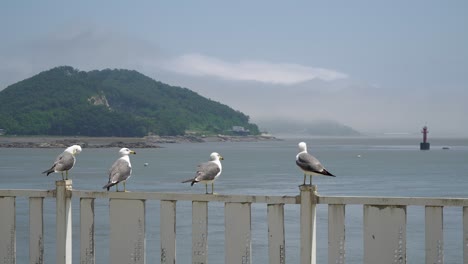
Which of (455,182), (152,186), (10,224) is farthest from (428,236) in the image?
(455,182)

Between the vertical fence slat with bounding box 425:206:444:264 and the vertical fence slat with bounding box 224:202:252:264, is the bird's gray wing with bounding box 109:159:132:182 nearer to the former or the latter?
the vertical fence slat with bounding box 224:202:252:264

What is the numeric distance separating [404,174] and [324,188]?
27.5 meters

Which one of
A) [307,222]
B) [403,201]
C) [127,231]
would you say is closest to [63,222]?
[127,231]

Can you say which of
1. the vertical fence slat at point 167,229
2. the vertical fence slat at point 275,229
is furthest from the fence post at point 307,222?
the vertical fence slat at point 167,229

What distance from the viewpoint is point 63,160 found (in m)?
11.8

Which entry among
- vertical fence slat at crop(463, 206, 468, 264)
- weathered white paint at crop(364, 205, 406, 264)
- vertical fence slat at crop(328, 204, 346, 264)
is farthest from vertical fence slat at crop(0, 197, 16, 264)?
vertical fence slat at crop(463, 206, 468, 264)

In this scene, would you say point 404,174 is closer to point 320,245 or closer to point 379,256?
point 320,245

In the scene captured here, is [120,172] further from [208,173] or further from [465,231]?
[465,231]

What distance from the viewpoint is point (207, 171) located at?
1107 centimetres

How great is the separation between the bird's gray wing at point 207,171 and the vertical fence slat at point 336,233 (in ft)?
7.67

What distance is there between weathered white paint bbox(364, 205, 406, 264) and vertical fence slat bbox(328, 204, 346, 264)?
0.27 metres

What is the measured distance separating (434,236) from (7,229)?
5.54 m

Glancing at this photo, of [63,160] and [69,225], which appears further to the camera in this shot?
[63,160]

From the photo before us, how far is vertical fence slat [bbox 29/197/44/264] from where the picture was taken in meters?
10.3
